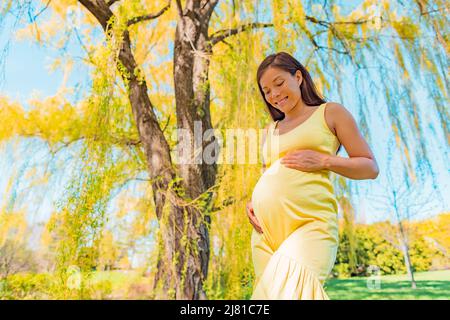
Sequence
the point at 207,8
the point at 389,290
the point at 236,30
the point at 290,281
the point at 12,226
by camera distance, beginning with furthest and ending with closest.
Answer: the point at 389,290
the point at 12,226
the point at 207,8
the point at 236,30
the point at 290,281

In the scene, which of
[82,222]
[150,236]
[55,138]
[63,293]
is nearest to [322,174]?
→ [82,222]

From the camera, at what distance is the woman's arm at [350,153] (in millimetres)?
824

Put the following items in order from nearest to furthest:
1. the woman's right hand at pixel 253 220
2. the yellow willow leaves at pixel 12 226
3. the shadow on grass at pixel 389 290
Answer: the woman's right hand at pixel 253 220
the yellow willow leaves at pixel 12 226
the shadow on grass at pixel 389 290

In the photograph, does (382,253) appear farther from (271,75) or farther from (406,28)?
(271,75)

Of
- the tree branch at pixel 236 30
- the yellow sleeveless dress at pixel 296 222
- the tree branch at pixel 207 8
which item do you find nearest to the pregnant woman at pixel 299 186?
the yellow sleeveless dress at pixel 296 222

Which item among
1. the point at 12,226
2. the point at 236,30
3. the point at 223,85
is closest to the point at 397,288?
the point at 223,85

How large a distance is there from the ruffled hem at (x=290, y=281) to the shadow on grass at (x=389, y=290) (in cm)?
480

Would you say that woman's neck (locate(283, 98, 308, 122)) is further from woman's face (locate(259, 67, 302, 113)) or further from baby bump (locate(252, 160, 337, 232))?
baby bump (locate(252, 160, 337, 232))

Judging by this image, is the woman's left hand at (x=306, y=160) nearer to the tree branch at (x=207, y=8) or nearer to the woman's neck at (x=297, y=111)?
the woman's neck at (x=297, y=111)

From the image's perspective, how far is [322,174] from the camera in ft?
2.83

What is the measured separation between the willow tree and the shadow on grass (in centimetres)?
340

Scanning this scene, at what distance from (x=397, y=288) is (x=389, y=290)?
0.28 metres

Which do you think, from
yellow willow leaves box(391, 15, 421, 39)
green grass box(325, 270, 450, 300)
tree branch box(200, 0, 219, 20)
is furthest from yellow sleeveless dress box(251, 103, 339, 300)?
green grass box(325, 270, 450, 300)

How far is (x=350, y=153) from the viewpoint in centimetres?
86
